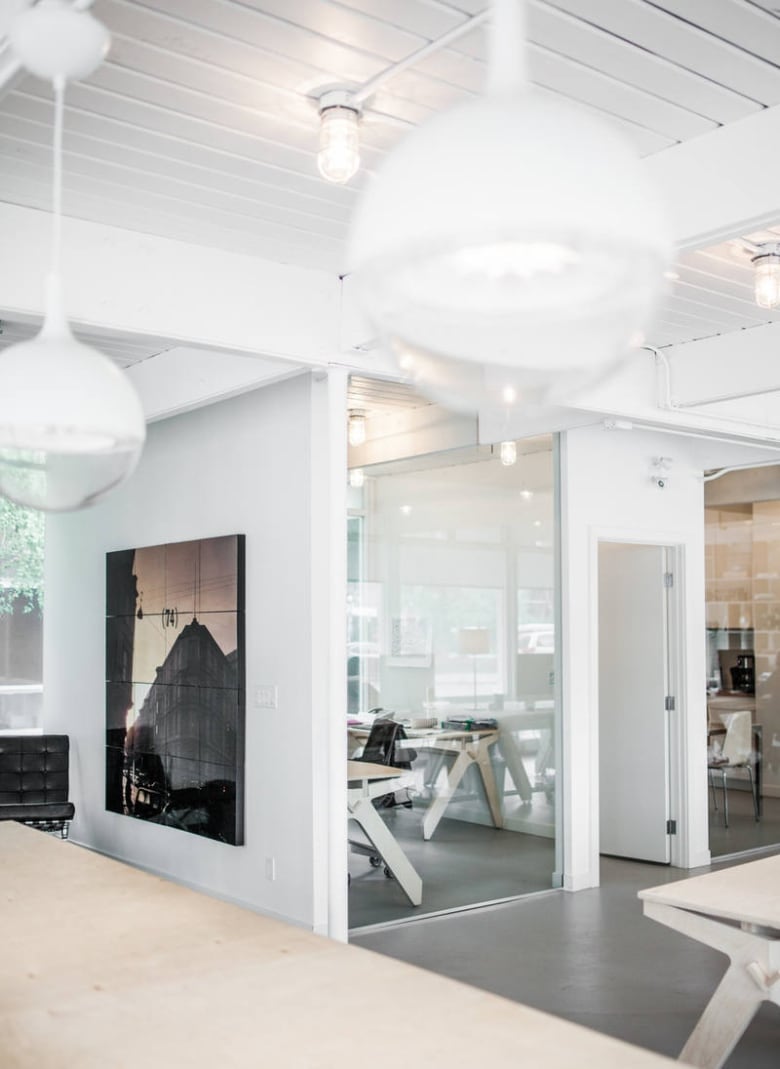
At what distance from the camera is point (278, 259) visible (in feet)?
15.2

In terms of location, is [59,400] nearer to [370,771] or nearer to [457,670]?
[370,771]

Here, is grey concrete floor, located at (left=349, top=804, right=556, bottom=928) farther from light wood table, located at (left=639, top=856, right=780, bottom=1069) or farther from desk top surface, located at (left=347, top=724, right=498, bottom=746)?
light wood table, located at (left=639, top=856, right=780, bottom=1069)

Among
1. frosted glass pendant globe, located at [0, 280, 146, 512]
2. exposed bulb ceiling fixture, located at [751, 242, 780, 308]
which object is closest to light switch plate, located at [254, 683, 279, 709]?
exposed bulb ceiling fixture, located at [751, 242, 780, 308]

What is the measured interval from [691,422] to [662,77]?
3296 millimetres

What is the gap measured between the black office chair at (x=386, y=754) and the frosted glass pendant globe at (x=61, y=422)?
412cm

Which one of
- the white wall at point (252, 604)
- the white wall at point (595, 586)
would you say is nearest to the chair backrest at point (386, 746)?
the white wall at point (252, 604)

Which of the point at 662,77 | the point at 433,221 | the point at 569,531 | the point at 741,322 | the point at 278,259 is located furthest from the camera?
the point at 569,531

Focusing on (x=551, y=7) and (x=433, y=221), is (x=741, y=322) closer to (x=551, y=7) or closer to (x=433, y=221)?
(x=551, y=7)

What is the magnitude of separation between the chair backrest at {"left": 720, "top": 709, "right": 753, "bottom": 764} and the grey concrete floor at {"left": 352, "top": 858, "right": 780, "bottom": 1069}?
4.91 feet

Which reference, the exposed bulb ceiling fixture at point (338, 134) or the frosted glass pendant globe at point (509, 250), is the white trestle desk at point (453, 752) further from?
the frosted glass pendant globe at point (509, 250)

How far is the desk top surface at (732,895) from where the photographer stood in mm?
3439

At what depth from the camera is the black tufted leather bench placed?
23.5 feet

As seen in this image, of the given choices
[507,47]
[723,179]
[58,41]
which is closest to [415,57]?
[723,179]

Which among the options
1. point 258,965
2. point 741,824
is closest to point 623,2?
point 258,965
